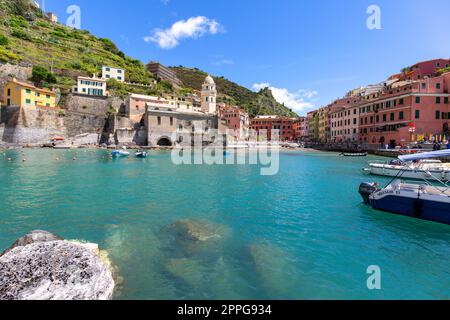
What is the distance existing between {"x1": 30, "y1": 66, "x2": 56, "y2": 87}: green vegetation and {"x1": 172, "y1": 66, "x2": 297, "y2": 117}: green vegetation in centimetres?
7419

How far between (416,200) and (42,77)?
242ft

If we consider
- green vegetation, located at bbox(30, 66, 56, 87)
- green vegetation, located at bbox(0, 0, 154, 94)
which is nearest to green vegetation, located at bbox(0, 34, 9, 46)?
green vegetation, located at bbox(0, 0, 154, 94)

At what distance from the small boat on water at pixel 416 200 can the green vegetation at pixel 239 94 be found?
114 m

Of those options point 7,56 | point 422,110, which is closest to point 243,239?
point 422,110

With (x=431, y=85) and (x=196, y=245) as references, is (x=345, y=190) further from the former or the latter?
(x=431, y=85)

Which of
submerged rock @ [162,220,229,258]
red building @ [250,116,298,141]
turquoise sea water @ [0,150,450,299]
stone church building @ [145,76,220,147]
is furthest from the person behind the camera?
red building @ [250,116,298,141]

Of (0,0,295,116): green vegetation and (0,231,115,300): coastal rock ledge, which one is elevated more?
(0,0,295,116): green vegetation

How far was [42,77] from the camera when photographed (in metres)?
59.2

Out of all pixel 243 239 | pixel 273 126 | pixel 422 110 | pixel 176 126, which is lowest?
pixel 243 239

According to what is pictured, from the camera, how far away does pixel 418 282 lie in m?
6.44

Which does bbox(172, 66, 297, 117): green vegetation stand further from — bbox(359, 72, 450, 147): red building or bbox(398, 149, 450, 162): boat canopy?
bbox(398, 149, 450, 162): boat canopy

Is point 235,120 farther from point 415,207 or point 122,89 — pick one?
point 415,207

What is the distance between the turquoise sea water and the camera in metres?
6.17
